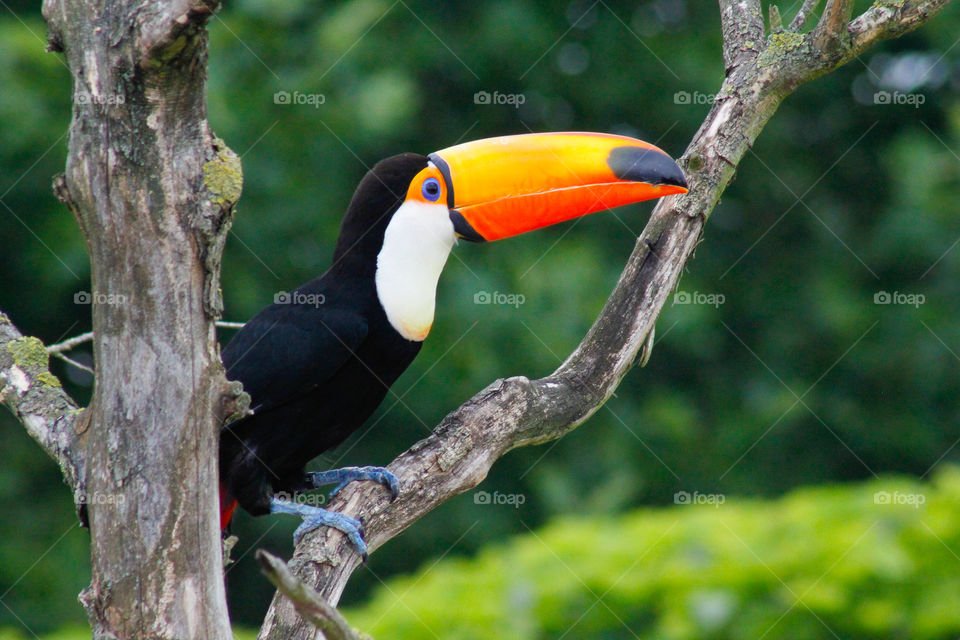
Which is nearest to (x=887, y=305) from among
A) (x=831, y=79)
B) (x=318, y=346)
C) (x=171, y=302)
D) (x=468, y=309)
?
(x=831, y=79)

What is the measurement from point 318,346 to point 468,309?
2.70 meters

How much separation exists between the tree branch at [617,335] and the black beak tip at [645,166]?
Result: 4.2 inches

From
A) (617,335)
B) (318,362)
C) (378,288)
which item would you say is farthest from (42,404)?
(617,335)

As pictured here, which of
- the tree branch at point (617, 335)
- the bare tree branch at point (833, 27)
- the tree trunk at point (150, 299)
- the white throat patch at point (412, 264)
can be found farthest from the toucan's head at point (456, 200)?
the tree trunk at point (150, 299)

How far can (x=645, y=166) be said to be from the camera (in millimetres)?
2811

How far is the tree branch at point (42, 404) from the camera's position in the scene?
6.09ft

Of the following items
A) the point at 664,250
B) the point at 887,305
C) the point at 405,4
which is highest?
the point at 405,4

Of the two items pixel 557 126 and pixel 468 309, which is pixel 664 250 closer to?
pixel 468 309

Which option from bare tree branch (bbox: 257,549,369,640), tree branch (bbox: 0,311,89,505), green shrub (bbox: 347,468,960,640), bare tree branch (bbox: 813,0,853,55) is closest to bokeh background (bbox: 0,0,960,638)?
green shrub (bbox: 347,468,960,640)

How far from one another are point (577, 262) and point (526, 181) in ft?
8.61

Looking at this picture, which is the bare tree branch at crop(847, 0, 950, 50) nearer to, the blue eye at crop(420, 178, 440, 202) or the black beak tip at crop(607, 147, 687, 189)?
the black beak tip at crop(607, 147, 687, 189)

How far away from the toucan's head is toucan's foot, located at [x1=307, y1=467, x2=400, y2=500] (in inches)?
16.2

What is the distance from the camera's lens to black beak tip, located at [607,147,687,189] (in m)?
2.73

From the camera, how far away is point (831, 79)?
7.05m
